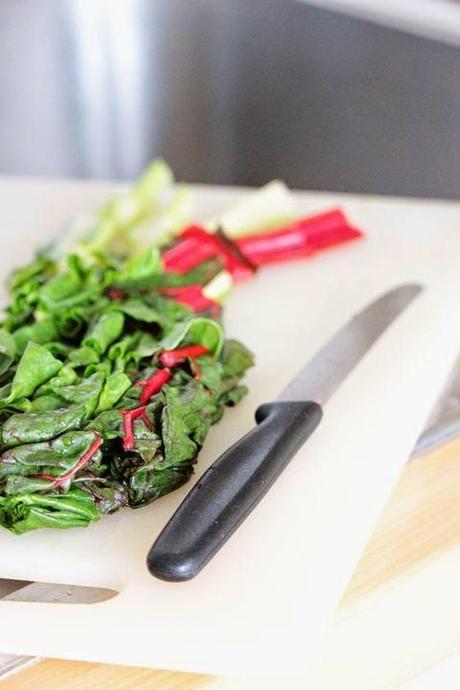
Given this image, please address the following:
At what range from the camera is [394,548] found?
1320 mm

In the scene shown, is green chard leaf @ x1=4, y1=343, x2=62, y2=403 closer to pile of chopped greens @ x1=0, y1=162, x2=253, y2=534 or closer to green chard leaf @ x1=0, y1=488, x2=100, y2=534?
pile of chopped greens @ x1=0, y1=162, x2=253, y2=534

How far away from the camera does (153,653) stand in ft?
3.71

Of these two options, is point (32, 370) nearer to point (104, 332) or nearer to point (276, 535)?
point (104, 332)

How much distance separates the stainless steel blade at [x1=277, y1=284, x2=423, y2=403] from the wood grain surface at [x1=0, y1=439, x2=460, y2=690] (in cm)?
18

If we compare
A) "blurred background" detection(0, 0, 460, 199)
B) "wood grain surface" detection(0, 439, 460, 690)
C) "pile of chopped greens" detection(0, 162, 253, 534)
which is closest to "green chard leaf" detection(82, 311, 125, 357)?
"pile of chopped greens" detection(0, 162, 253, 534)

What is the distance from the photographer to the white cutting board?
3.75 ft

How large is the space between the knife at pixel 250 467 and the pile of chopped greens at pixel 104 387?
0.09 metres

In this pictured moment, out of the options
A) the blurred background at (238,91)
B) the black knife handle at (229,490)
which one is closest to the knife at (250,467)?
the black knife handle at (229,490)

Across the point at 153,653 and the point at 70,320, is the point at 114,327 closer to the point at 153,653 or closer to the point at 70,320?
the point at 70,320

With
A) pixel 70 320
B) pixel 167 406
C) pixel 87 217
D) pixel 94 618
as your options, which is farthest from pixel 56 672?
pixel 87 217

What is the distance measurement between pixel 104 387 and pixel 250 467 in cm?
24

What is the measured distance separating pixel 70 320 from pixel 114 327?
→ 0.54ft

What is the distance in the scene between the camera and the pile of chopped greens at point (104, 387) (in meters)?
1.27

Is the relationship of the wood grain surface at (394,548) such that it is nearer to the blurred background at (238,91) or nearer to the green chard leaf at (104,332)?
the green chard leaf at (104,332)
